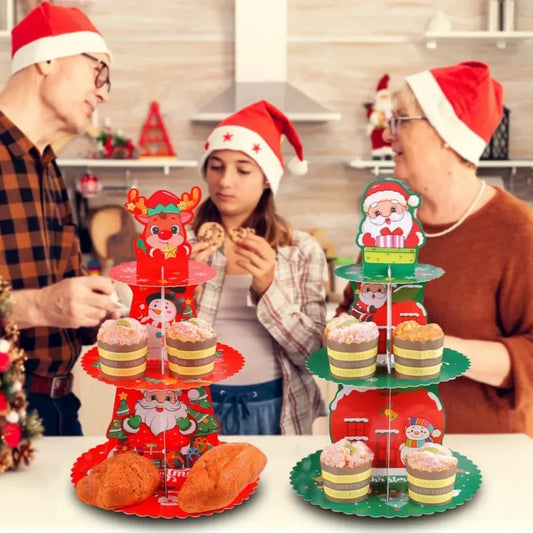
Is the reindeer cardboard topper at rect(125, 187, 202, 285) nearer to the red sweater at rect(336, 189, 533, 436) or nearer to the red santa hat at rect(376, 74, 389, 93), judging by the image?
the red sweater at rect(336, 189, 533, 436)

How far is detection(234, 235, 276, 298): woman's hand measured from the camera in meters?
1.71

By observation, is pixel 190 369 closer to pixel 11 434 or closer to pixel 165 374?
pixel 165 374

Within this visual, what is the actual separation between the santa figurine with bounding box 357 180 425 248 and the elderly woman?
0.28 meters

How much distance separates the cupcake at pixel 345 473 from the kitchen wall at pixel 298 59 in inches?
95.3

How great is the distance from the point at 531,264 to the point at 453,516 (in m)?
0.54

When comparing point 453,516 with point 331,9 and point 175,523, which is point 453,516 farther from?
point 331,9

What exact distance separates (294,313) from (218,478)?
63 centimetres

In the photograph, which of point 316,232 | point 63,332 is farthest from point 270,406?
point 316,232

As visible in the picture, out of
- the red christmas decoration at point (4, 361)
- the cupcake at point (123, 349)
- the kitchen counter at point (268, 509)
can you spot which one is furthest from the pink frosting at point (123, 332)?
the kitchen counter at point (268, 509)

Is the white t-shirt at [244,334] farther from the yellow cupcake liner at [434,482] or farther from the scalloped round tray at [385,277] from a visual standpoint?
the yellow cupcake liner at [434,482]

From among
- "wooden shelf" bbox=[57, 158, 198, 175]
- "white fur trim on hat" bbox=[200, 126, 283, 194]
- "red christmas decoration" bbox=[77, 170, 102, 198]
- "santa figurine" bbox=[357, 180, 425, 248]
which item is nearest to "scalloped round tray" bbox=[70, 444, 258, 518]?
"santa figurine" bbox=[357, 180, 425, 248]

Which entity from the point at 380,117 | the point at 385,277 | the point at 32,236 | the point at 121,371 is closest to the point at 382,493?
the point at 385,277

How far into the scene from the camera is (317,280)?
1897mm

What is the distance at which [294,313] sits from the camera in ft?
5.77
